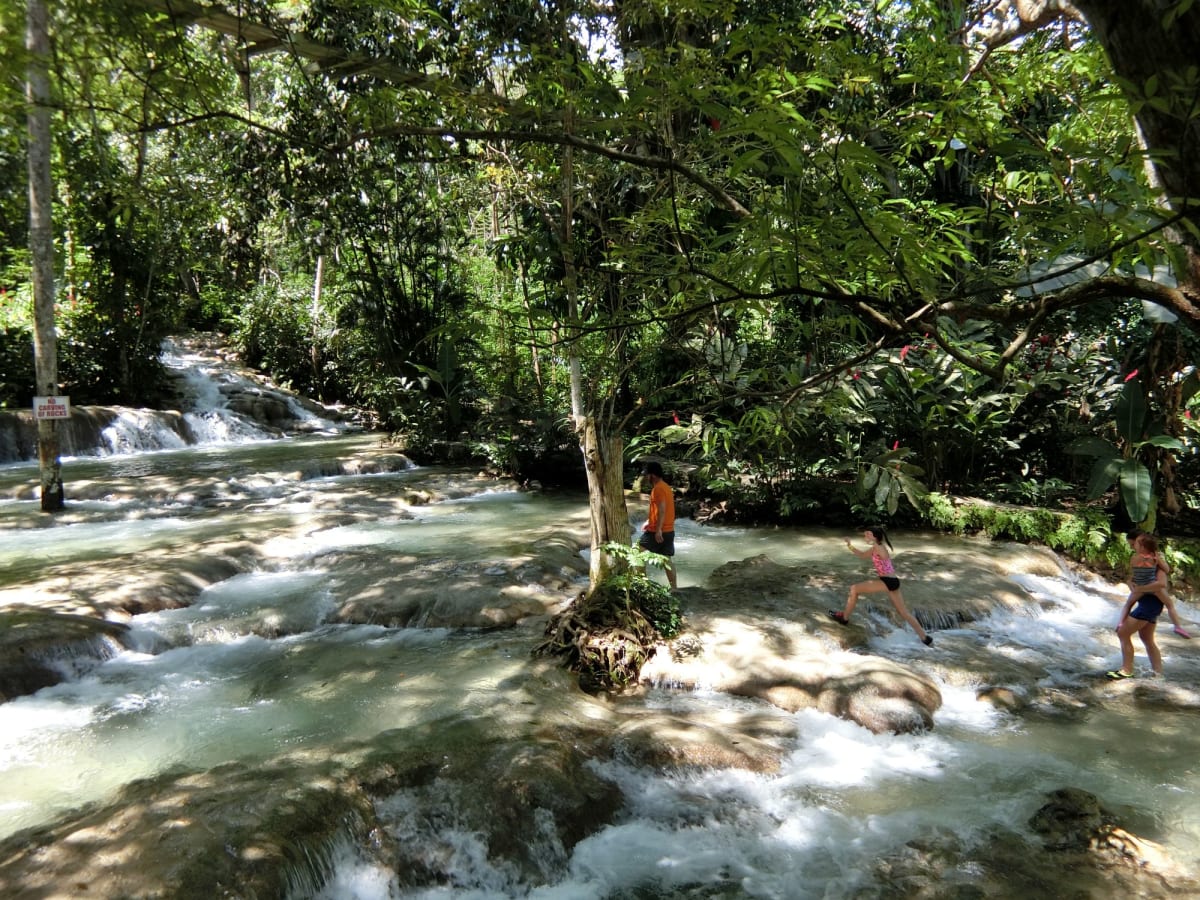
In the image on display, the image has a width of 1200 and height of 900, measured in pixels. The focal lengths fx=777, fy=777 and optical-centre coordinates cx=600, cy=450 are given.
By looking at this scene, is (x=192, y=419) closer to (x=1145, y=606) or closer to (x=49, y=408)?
(x=49, y=408)

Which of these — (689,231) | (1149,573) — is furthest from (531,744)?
(1149,573)

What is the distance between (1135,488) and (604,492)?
252 inches

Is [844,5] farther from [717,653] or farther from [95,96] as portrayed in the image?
[95,96]

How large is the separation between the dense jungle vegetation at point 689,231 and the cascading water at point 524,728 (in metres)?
1.86

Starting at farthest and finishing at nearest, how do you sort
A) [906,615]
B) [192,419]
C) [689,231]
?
1. [192,419]
2. [906,615]
3. [689,231]

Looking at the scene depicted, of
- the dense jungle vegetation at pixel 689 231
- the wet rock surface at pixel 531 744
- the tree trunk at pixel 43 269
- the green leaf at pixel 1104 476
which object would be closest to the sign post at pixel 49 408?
the tree trunk at pixel 43 269

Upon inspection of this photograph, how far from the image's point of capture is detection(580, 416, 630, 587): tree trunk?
244 inches

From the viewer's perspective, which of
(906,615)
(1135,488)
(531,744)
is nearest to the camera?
(531,744)

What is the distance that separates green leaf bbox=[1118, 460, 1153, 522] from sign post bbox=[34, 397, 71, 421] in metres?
12.9

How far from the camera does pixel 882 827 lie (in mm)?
4297

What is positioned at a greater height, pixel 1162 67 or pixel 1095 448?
pixel 1162 67

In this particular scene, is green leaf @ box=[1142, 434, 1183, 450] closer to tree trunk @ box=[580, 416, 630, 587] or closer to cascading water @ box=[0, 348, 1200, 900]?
cascading water @ box=[0, 348, 1200, 900]

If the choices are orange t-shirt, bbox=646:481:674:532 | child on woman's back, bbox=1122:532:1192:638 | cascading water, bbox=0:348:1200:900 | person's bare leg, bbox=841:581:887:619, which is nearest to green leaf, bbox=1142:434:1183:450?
cascading water, bbox=0:348:1200:900

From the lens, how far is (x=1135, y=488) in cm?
870
